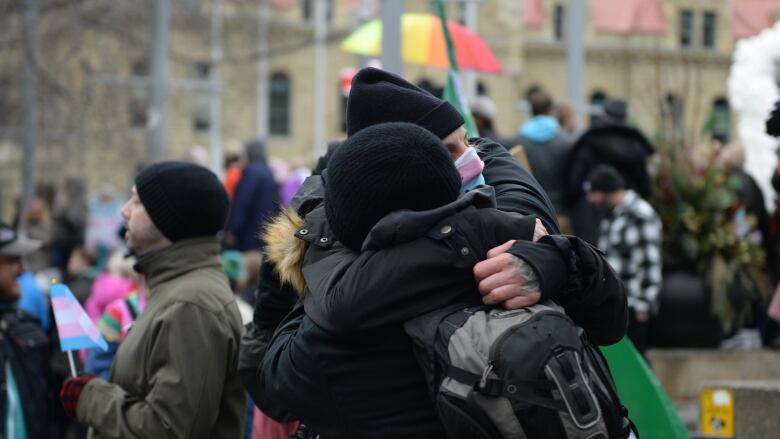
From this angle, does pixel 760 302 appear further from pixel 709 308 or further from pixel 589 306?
pixel 589 306

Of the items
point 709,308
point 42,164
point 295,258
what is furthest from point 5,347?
point 42,164

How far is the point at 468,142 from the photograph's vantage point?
→ 4.13m

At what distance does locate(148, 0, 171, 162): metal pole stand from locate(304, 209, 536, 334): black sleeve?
53.1 ft

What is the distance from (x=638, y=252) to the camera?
9617mm

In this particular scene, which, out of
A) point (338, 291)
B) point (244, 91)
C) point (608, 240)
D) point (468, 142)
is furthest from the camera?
point (244, 91)

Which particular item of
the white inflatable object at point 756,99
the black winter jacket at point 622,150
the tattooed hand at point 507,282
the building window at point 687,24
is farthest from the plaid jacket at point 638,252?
the building window at point 687,24

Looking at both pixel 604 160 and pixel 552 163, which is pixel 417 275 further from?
pixel 552 163

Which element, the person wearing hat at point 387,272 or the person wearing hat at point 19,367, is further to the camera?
the person wearing hat at point 19,367

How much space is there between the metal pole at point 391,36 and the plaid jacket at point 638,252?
300 centimetres

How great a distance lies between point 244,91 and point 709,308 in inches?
1175

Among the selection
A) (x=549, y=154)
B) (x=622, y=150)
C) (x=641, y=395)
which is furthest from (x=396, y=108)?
(x=549, y=154)

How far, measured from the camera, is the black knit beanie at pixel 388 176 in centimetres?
342

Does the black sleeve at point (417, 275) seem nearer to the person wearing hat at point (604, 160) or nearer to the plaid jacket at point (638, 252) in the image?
the plaid jacket at point (638, 252)

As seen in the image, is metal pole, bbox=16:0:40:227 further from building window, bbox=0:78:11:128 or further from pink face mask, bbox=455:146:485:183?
pink face mask, bbox=455:146:485:183
